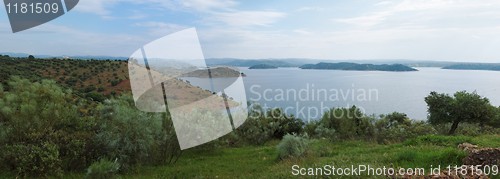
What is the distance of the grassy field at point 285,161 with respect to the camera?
7992mm

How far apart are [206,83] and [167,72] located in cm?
338

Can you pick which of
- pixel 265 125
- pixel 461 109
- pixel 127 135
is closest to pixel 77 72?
pixel 265 125

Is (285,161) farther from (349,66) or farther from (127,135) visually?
(349,66)

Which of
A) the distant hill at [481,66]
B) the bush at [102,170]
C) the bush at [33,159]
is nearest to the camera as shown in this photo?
the bush at [102,170]

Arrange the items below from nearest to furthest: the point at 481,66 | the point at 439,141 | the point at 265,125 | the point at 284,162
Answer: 1. the point at 284,162
2. the point at 439,141
3. the point at 265,125
4. the point at 481,66

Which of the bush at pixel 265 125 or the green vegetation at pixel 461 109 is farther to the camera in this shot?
the green vegetation at pixel 461 109

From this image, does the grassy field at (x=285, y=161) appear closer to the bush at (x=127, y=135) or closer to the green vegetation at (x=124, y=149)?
the green vegetation at (x=124, y=149)

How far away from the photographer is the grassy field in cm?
799

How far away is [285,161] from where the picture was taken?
933 cm

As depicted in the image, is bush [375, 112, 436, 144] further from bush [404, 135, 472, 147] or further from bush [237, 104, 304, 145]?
bush [237, 104, 304, 145]

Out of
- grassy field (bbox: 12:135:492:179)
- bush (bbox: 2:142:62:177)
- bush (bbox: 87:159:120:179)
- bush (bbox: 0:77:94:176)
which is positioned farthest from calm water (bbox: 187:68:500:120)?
bush (bbox: 87:159:120:179)

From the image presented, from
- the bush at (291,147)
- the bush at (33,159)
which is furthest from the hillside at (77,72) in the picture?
the bush at (291,147)

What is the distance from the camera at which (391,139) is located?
603 inches

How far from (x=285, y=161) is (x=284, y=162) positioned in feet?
0.28
